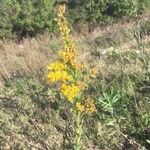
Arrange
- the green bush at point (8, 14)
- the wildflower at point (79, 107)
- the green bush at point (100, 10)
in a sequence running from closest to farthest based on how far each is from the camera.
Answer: the wildflower at point (79, 107) → the green bush at point (8, 14) → the green bush at point (100, 10)

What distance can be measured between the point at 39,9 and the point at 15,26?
2.04 metres

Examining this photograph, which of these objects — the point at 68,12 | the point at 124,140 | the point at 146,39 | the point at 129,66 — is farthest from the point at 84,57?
the point at 68,12

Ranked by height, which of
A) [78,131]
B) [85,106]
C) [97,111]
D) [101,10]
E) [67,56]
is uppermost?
[67,56]

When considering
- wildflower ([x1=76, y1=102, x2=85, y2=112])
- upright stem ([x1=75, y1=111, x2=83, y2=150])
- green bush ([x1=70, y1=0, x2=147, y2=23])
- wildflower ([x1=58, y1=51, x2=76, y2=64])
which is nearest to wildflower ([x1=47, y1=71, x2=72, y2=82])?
wildflower ([x1=58, y1=51, x2=76, y2=64])

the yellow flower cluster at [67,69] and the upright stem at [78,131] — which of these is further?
the upright stem at [78,131]

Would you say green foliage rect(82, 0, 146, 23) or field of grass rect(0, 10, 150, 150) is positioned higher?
field of grass rect(0, 10, 150, 150)

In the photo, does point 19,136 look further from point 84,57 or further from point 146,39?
point 146,39

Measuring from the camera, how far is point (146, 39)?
941 cm

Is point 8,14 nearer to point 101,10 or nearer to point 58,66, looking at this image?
point 101,10

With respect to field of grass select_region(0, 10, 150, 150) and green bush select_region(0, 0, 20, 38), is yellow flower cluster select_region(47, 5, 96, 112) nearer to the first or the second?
field of grass select_region(0, 10, 150, 150)

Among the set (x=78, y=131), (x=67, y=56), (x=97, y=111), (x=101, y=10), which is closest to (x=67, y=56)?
(x=67, y=56)

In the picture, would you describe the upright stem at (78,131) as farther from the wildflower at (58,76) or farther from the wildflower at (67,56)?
the wildflower at (67,56)

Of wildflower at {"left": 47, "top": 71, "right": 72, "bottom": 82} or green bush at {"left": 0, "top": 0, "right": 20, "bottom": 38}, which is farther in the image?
green bush at {"left": 0, "top": 0, "right": 20, "bottom": 38}

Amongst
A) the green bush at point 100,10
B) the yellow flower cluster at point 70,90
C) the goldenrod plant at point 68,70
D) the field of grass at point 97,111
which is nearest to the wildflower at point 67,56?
the goldenrod plant at point 68,70
